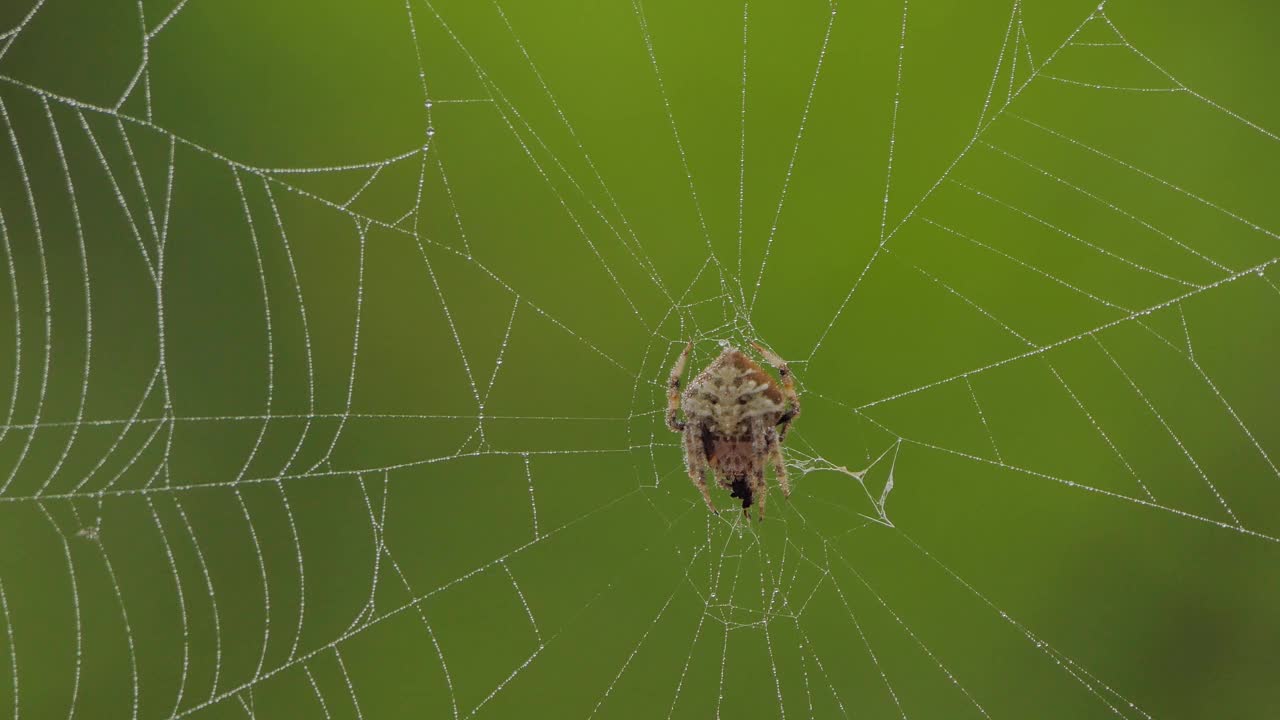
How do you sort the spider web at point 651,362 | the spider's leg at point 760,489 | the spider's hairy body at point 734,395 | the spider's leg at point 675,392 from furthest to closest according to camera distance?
the spider web at point 651,362, the spider's leg at point 760,489, the spider's leg at point 675,392, the spider's hairy body at point 734,395

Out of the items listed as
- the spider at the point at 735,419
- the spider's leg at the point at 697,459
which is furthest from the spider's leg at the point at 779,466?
the spider's leg at the point at 697,459

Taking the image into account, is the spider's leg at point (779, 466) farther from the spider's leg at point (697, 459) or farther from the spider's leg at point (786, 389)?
the spider's leg at point (697, 459)

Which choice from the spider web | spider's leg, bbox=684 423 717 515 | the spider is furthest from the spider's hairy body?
the spider web

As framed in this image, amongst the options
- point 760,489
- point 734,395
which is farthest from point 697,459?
point 734,395

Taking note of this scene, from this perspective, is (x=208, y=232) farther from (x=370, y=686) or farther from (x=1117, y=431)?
(x=1117, y=431)

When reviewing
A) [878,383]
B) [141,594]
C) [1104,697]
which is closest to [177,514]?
[141,594]

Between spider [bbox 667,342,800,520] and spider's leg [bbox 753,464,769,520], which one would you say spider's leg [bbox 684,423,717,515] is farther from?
spider's leg [bbox 753,464,769,520]
